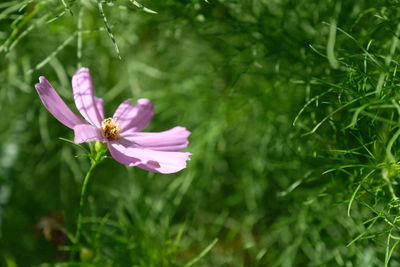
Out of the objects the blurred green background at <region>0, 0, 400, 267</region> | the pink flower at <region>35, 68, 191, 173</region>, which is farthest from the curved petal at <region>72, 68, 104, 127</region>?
the blurred green background at <region>0, 0, 400, 267</region>

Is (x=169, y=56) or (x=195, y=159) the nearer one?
(x=195, y=159)

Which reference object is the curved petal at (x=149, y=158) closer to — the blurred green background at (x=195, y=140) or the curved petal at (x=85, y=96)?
the curved petal at (x=85, y=96)

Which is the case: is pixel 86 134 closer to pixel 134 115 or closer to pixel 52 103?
pixel 52 103

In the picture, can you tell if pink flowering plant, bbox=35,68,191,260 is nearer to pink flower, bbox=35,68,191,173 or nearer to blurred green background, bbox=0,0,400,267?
pink flower, bbox=35,68,191,173

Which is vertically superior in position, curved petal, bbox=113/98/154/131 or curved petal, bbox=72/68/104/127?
curved petal, bbox=72/68/104/127

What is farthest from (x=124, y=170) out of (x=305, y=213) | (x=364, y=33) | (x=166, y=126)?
(x=364, y=33)

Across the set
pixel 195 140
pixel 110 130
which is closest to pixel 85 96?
pixel 110 130

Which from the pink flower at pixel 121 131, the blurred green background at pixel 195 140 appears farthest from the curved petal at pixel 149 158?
the blurred green background at pixel 195 140

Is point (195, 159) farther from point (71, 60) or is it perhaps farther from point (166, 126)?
point (71, 60)

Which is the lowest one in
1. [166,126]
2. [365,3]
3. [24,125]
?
[166,126]
